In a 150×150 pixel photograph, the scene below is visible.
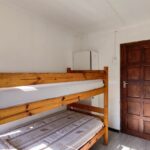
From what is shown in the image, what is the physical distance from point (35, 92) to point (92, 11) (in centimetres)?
163

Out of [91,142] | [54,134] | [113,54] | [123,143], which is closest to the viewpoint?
[54,134]

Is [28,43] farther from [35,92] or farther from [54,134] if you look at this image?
[54,134]

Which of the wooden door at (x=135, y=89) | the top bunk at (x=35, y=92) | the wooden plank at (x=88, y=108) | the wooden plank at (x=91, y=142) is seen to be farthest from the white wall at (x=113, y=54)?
the top bunk at (x=35, y=92)

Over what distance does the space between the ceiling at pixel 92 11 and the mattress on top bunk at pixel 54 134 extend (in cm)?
→ 183

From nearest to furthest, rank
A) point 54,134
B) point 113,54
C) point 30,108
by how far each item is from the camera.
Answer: point 30,108 < point 54,134 < point 113,54

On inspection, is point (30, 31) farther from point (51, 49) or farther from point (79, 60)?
point (79, 60)

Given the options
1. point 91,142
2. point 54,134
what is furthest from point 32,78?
point 91,142

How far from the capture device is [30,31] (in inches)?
89.2

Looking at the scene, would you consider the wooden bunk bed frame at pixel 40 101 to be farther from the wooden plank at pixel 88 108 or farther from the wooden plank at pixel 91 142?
the wooden plank at pixel 88 108

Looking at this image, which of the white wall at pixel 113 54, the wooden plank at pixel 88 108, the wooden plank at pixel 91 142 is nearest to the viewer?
A: the wooden plank at pixel 91 142

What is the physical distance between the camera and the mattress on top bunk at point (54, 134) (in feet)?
4.99

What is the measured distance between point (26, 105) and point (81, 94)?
89cm

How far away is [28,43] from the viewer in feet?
7.32

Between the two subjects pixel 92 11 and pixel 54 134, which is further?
pixel 92 11
